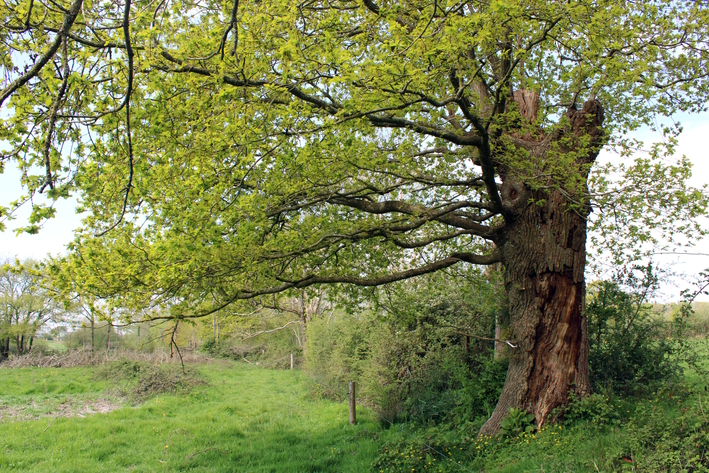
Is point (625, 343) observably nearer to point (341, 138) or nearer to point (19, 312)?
point (341, 138)

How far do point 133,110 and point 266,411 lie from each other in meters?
11.3

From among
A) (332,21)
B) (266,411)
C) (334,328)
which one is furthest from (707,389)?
(334,328)

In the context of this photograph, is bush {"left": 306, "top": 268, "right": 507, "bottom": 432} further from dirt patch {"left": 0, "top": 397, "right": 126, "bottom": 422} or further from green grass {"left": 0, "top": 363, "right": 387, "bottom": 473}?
dirt patch {"left": 0, "top": 397, "right": 126, "bottom": 422}

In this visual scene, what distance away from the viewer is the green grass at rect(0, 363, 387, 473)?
8.47 m

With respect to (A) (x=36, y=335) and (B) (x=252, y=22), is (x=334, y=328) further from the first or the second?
(A) (x=36, y=335)

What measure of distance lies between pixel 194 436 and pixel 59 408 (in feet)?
17.9

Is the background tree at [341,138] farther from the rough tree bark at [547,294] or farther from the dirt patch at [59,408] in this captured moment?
the dirt patch at [59,408]

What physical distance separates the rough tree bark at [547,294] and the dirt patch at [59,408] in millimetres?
10917

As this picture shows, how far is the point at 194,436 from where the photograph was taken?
10383 millimetres

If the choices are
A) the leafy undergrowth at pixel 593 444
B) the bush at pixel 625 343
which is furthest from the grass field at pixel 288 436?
the bush at pixel 625 343

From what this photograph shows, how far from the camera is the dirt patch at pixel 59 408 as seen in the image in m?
12.1

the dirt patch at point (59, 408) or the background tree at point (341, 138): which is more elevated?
the background tree at point (341, 138)

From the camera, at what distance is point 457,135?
21.4ft

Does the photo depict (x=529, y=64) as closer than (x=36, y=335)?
Yes
